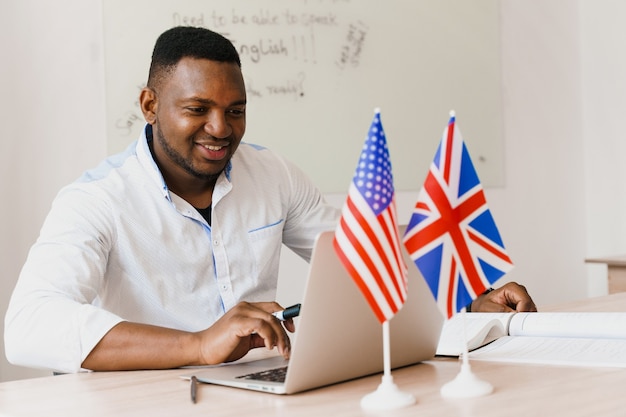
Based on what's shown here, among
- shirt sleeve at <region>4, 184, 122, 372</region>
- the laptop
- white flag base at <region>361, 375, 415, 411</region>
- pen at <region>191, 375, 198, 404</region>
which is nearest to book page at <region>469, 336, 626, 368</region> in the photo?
the laptop

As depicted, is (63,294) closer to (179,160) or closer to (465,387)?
(179,160)

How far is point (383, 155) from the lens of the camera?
3.52 feet

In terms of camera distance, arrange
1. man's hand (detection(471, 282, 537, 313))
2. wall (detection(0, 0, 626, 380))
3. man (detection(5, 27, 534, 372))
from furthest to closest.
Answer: wall (detection(0, 0, 626, 380)) → man's hand (detection(471, 282, 537, 313)) → man (detection(5, 27, 534, 372))

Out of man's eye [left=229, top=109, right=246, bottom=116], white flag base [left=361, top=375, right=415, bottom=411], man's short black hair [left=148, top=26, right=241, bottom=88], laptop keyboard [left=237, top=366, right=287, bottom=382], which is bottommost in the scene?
laptop keyboard [left=237, top=366, right=287, bottom=382]

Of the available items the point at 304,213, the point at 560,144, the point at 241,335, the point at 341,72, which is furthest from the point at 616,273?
the point at 241,335

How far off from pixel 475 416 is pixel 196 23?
2.44 m

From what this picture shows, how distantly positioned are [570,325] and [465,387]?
1.64 ft

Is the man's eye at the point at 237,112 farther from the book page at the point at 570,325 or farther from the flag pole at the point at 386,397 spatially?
the flag pole at the point at 386,397

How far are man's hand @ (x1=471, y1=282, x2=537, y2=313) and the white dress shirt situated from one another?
19.5 inches

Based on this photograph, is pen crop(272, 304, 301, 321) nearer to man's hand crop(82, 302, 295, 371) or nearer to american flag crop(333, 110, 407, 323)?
man's hand crop(82, 302, 295, 371)

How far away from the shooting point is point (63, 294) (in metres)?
1.51

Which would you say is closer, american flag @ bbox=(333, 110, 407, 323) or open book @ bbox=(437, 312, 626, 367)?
american flag @ bbox=(333, 110, 407, 323)

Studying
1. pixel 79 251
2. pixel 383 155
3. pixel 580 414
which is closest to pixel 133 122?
pixel 79 251

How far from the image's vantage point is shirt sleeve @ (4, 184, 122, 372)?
4.67 feet
